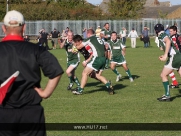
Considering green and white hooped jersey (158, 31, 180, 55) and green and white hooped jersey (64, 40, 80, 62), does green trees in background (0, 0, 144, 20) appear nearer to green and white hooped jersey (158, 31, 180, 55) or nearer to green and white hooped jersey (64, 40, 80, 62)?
green and white hooped jersey (64, 40, 80, 62)

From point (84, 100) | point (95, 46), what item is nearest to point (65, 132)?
point (84, 100)

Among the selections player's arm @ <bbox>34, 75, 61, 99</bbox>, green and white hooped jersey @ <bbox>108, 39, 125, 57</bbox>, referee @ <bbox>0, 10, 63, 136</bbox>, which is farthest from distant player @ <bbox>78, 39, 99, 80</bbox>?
referee @ <bbox>0, 10, 63, 136</bbox>

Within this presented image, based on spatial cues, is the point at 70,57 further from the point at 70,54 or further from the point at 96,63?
the point at 96,63

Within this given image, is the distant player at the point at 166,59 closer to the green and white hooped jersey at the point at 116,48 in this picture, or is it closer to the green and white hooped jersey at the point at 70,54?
the green and white hooped jersey at the point at 70,54

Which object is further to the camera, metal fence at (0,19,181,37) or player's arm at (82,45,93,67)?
metal fence at (0,19,181,37)

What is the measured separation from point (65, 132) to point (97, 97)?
4.93 metres

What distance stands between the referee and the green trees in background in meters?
61.6

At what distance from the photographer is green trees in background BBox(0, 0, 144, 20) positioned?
220ft

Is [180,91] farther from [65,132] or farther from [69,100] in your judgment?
[65,132]

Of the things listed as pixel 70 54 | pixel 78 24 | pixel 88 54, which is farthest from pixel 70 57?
pixel 78 24

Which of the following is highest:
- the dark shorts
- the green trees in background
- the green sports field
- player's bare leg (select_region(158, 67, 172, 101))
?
the green trees in background

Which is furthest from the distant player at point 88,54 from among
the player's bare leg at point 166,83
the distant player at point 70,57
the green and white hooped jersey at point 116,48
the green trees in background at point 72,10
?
the green trees in background at point 72,10

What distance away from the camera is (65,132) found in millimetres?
9383

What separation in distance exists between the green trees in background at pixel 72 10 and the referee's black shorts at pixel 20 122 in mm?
61659
